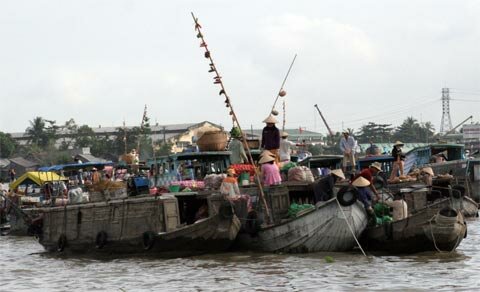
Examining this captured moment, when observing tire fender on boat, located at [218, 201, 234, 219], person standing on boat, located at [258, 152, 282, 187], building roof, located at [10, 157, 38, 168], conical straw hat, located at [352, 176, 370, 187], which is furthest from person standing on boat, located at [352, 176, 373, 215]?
building roof, located at [10, 157, 38, 168]

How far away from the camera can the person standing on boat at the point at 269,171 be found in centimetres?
1878

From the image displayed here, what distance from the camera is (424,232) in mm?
16688

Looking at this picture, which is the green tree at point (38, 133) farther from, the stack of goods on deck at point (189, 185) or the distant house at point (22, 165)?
the stack of goods on deck at point (189, 185)

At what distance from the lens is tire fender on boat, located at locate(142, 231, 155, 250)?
1870 cm

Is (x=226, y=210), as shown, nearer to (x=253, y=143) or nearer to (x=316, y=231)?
(x=316, y=231)

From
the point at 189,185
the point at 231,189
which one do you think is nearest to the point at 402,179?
the point at 189,185

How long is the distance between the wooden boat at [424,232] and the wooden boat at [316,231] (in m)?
0.50

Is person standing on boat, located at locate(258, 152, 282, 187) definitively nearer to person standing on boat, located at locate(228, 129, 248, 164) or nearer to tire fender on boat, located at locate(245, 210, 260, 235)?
tire fender on boat, located at locate(245, 210, 260, 235)

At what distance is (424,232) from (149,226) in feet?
18.6

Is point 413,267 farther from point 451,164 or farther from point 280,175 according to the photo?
point 451,164

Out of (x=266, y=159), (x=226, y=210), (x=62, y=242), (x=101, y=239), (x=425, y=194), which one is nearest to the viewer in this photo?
(x=226, y=210)

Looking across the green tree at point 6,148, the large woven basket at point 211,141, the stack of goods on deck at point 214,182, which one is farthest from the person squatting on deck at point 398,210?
the green tree at point 6,148

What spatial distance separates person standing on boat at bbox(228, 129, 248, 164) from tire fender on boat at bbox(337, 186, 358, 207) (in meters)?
4.24

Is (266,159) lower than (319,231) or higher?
higher
